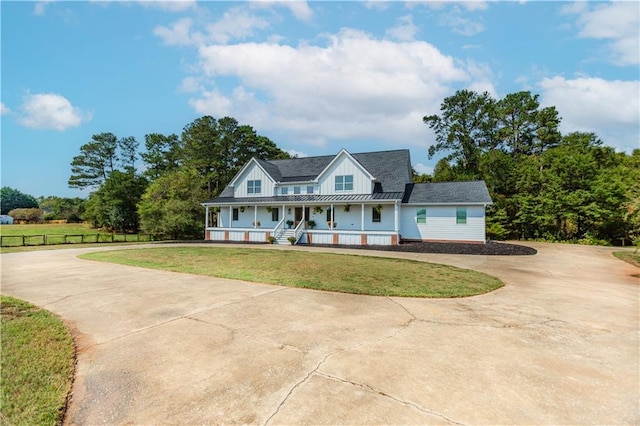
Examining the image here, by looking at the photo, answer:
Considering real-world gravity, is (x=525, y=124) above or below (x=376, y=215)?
above

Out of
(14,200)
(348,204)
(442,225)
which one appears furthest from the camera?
(14,200)

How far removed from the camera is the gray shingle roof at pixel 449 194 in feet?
71.2

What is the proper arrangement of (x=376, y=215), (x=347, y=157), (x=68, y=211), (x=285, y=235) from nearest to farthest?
Result: 1. (x=376, y=215)
2. (x=285, y=235)
3. (x=347, y=157)
4. (x=68, y=211)

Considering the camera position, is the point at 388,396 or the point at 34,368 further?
the point at 34,368

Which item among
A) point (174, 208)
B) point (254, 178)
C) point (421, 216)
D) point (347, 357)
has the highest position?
point (254, 178)

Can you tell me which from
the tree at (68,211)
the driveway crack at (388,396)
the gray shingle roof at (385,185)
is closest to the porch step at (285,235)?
the gray shingle roof at (385,185)

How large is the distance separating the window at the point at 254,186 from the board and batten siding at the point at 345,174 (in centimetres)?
599

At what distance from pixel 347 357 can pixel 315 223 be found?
69.9ft

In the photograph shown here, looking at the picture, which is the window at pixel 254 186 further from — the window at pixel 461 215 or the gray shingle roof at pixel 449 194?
the window at pixel 461 215

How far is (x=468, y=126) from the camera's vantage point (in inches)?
1406

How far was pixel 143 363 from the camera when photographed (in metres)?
3.77

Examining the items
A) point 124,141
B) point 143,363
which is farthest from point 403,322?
point 124,141

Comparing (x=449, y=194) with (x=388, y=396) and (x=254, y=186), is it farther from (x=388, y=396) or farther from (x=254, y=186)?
(x=388, y=396)

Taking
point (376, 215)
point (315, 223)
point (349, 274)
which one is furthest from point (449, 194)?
point (349, 274)
